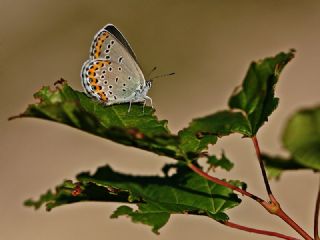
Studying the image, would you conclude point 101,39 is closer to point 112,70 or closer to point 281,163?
point 112,70

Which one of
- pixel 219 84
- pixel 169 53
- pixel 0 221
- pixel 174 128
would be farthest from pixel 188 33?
pixel 0 221

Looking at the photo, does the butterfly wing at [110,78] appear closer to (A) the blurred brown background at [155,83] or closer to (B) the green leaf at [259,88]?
(B) the green leaf at [259,88]

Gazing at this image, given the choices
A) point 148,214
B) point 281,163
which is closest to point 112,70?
point 148,214

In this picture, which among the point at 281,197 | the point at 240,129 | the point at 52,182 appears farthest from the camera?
the point at 52,182

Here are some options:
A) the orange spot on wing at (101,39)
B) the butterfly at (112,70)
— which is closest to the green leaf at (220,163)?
the butterfly at (112,70)

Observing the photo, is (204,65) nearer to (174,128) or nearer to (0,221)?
(174,128)

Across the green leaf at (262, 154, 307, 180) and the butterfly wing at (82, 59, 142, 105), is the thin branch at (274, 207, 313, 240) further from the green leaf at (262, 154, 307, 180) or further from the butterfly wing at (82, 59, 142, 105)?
the butterfly wing at (82, 59, 142, 105)

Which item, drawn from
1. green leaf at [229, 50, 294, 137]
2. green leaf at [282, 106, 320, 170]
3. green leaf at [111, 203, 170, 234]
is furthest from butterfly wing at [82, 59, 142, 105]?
green leaf at [282, 106, 320, 170]
